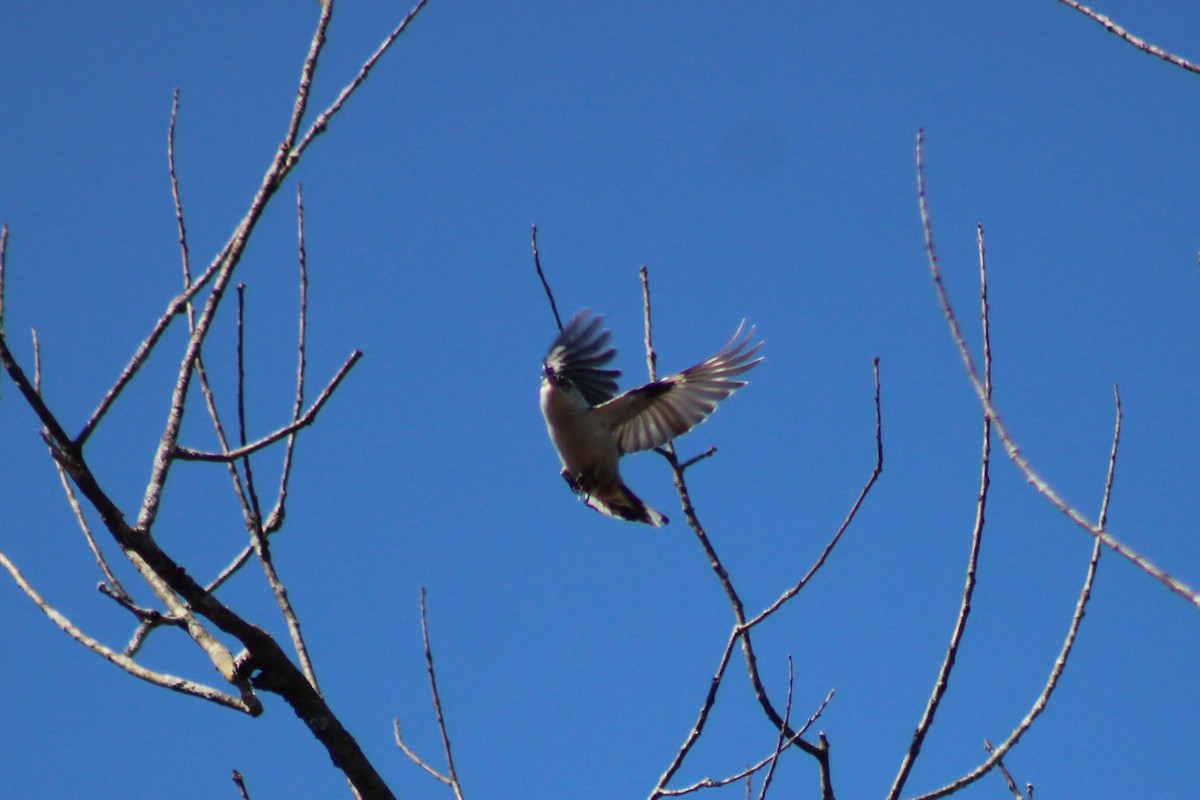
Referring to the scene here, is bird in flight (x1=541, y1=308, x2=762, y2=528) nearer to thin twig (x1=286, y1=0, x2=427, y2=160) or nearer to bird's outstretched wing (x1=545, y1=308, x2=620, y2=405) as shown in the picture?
bird's outstretched wing (x1=545, y1=308, x2=620, y2=405)

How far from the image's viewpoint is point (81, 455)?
6.26ft

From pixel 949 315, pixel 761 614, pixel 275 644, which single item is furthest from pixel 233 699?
pixel 949 315

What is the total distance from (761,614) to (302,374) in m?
1.15

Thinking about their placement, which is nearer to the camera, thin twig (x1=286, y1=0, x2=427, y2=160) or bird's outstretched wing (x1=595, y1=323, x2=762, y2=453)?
thin twig (x1=286, y1=0, x2=427, y2=160)

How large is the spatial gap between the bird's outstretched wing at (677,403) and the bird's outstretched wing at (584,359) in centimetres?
10

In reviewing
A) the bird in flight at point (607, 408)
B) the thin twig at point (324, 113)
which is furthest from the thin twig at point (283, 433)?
the bird in flight at point (607, 408)

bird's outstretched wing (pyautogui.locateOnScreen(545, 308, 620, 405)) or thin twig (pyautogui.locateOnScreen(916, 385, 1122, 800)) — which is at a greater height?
bird's outstretched wing (pyautogui.locateOnScreen(545, 308, 620, 405))

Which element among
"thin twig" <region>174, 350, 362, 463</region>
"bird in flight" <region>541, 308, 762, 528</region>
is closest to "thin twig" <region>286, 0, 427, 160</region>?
"thin twig" <region>174, 350, 362, 463</region>

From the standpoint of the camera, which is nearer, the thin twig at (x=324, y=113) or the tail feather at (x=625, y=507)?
the thin twig at (x=324, y=113)

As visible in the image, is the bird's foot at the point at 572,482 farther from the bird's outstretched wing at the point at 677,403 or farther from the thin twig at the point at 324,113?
the thin twig at the point at 324,113

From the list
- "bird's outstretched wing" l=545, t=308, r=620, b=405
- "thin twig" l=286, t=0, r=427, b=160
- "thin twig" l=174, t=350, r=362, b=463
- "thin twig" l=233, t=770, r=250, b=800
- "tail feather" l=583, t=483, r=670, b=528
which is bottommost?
"thin twig" l=233, t=770, r=250, b=800

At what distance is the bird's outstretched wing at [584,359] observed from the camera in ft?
17.4

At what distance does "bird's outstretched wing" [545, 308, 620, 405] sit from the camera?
530 centimetres

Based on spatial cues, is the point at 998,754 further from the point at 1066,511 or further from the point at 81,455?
the point at 81,455
